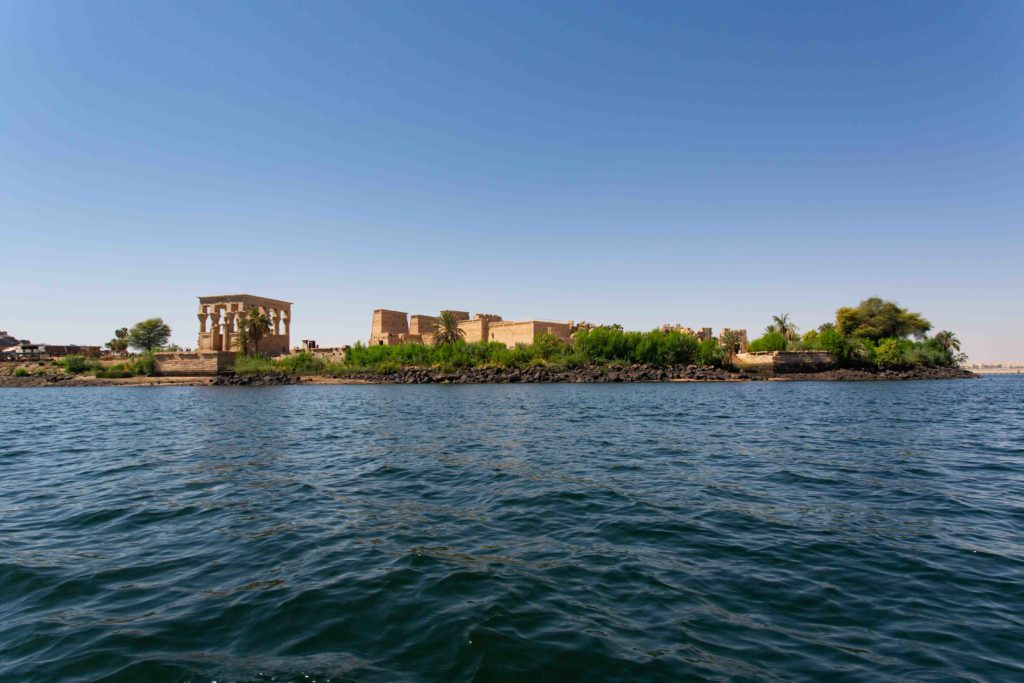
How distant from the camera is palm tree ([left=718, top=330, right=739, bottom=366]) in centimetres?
7132

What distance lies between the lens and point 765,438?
16203 mm

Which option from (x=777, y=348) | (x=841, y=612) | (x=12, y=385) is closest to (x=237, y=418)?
(x=841, y=612)

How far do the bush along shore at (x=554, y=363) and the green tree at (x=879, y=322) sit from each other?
48cm

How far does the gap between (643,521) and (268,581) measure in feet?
16.5

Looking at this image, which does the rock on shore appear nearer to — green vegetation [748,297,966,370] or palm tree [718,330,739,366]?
palm tree [718,330,739,366]

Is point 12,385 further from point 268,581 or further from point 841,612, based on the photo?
point 841,612

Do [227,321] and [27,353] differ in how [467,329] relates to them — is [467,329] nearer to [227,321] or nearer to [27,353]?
[227,321]

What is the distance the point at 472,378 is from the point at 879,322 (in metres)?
61.8

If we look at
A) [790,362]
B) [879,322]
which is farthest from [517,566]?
[879,322]

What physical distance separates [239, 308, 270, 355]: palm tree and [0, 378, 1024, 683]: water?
182 ft

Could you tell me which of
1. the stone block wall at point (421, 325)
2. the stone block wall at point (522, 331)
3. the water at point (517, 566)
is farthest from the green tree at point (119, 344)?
the water at point (517, 566)

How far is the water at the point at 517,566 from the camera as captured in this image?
4.14 metres

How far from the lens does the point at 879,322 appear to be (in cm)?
7744

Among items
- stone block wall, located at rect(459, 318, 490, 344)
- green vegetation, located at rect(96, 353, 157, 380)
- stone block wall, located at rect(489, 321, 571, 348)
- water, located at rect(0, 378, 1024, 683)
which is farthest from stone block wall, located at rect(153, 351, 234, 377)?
water, located at rect(0, 378, 1024, 683)
